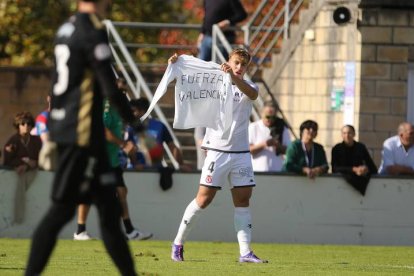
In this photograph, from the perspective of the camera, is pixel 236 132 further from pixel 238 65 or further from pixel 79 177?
pixel 79 177

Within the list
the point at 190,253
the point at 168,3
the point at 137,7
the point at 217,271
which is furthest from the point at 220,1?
the point at 168,3

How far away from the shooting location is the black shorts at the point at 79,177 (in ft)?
32.1

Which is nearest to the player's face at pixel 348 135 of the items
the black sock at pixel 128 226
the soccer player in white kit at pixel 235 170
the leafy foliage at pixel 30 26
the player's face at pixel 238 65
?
the black sock at pixel 128 226

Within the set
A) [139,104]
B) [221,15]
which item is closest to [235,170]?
[139,104]

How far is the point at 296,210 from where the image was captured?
19297 millimetres

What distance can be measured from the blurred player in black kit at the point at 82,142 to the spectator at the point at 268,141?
964 cm

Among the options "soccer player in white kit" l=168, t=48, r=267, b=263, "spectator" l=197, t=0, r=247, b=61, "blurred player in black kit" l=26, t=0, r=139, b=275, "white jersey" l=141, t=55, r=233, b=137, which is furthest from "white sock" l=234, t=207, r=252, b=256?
"spectator" l=197, t=0, r=247, b=61

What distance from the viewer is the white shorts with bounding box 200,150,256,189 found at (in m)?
13.9

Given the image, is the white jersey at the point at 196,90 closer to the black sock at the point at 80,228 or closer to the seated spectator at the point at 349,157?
the black sock at the point at 80,228

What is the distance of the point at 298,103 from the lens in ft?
78.9

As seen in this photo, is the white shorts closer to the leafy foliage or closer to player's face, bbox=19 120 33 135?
player's face, bbox=19 120 33 135

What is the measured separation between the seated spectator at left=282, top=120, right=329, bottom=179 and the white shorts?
16.9 ft

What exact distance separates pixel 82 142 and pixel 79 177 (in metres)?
0.24

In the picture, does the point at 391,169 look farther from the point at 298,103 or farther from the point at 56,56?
the point at 56,56
